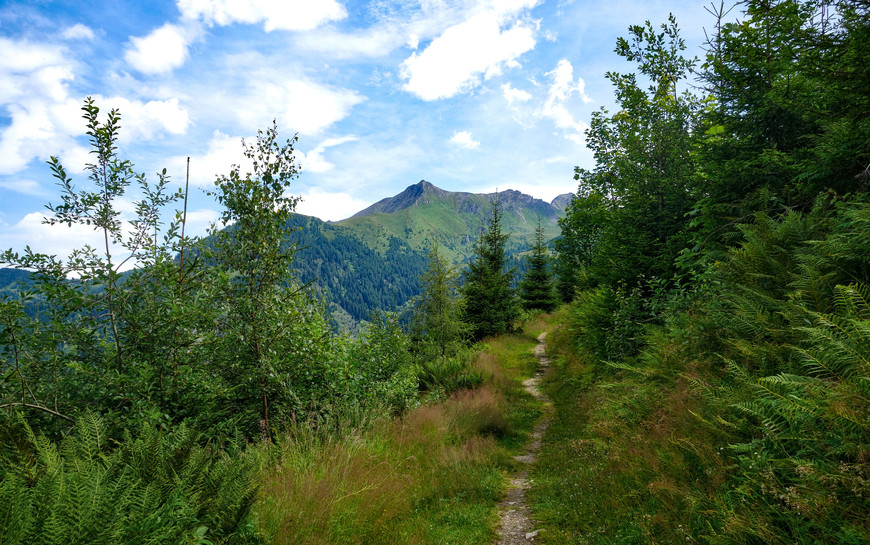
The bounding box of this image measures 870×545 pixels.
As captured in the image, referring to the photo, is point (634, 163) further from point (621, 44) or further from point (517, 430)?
point (517, 430)

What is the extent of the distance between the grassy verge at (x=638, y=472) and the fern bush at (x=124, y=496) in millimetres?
3991

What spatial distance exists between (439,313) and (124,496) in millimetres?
16970

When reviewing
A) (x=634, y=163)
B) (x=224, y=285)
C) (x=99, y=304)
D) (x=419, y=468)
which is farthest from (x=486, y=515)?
(x=634, y=163)

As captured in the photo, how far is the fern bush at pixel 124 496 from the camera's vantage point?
6.88ft

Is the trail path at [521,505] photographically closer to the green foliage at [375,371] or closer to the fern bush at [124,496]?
the green foliage at [375,371]

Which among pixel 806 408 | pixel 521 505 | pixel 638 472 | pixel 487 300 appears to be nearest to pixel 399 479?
pixel 521 505

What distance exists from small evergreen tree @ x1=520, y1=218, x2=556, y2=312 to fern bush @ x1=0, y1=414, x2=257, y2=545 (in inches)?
1217

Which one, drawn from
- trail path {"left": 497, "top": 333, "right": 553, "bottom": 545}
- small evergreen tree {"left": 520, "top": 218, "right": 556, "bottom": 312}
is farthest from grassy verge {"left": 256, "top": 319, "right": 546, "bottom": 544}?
small evergreen tree {"left": 520, "top": 218, "right": 556, "bottom": 312}

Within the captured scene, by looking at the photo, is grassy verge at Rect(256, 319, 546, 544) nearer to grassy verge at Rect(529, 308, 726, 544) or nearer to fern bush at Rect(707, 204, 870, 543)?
grassy verge at Rect(529, 308, 726, 544)

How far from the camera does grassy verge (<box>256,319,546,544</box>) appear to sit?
4297 millimetres

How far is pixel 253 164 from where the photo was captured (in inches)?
251

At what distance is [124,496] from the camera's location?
2350 mm

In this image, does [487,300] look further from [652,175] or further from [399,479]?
[399,479]

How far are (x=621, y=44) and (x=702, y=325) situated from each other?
11.4 meters
